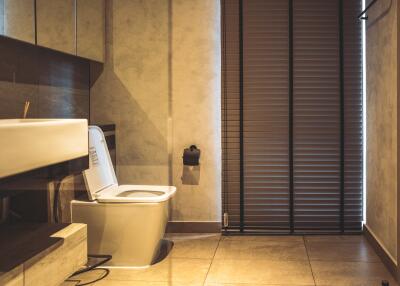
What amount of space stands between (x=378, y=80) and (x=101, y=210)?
78.6 inches

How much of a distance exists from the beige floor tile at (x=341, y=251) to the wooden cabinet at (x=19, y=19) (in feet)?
7.27

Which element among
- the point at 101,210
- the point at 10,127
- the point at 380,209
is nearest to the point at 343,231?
the point at 380,209

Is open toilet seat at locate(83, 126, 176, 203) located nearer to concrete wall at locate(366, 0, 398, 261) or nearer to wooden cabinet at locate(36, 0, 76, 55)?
wooden cabinet at locate(36, 0, 76, 55)

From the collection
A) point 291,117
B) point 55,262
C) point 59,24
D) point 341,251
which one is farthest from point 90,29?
point 341,251

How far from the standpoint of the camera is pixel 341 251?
3.35 m

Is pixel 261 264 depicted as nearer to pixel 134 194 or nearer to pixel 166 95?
pixel 134 194

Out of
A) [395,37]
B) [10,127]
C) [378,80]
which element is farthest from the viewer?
[378,80]

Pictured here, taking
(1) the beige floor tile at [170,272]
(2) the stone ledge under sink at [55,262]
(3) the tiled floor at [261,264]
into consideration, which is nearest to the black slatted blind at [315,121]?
(3) the tiled floor at [261,264]

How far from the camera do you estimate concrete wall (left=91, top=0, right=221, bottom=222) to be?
383cm

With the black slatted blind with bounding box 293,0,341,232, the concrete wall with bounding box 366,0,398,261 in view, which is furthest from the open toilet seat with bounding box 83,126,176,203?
the concrete wall with bounding box 366,0,398,261

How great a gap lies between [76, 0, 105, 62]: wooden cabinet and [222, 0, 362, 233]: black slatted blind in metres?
0.95

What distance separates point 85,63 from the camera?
12.4ft

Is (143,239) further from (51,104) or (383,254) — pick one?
(383,254)

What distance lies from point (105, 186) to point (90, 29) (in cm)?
115
